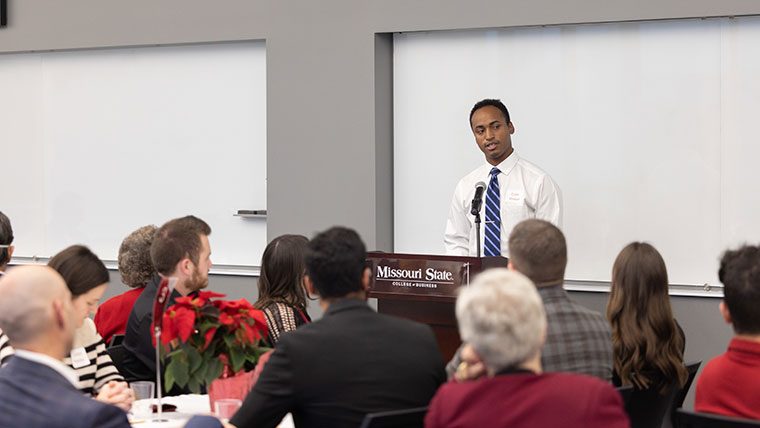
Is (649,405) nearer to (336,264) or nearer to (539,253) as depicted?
(539,253)

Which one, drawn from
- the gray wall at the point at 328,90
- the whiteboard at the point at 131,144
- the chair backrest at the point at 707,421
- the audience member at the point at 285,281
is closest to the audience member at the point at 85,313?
the audience member at the point at 285,281

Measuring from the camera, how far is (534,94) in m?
5.88

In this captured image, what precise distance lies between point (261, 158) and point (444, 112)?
142 cm

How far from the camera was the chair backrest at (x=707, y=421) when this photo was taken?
2.41 m

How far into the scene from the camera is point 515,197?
5.44 m

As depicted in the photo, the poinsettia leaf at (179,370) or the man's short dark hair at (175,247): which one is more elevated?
the man's short dark hair at (175,247)

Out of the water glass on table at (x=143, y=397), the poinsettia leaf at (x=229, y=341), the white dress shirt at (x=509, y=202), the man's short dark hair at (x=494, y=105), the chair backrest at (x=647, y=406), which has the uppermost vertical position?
the man's short dark hair at (x=494, y=105)

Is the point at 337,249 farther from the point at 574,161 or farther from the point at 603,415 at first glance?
the point at 574,161

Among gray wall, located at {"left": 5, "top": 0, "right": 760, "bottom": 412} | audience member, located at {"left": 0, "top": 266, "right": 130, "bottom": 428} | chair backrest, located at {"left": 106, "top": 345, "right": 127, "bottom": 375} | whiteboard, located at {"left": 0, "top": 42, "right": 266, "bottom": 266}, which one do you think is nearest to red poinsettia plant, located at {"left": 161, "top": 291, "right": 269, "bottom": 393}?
audience member, located at {"left": 0, "top": 266, "right": 130, "bottom": 428}

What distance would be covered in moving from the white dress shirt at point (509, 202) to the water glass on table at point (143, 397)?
8.56 ft

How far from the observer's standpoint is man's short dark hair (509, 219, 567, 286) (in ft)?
9.57

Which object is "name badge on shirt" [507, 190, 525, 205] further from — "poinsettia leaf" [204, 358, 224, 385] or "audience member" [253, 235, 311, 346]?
"poinsettia leaf" [204, 358, 224, 385]

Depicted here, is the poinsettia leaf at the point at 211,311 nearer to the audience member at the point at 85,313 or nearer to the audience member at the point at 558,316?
the audience member at the point at 85,313

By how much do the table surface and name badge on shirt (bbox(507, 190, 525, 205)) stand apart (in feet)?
8.07
